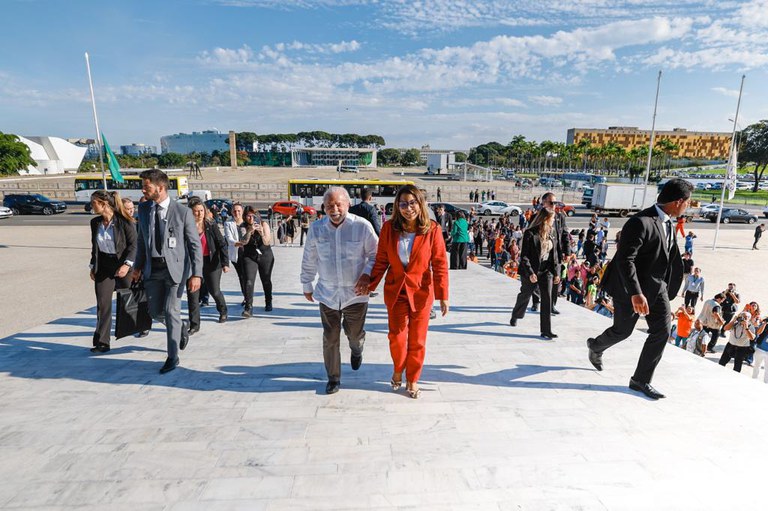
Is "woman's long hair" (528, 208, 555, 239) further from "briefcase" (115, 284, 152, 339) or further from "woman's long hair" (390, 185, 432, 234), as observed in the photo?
"briefcase" (115, 284, 152, 339)

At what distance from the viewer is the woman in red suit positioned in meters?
2.98

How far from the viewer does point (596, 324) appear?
5.18 meters

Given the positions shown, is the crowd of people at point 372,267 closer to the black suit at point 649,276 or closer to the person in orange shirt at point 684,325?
the black suit at point 649,276

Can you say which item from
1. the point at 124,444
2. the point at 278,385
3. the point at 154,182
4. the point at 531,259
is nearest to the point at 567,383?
the point at 531,259

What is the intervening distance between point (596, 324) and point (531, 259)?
146 cm

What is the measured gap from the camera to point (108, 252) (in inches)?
164

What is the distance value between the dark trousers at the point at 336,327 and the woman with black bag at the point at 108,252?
2.54 meters

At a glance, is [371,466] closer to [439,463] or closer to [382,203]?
[439,463]

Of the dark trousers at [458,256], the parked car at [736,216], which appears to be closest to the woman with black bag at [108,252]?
the dark trousers at [458,256]

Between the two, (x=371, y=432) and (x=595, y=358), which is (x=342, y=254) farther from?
(x=595, y=358)

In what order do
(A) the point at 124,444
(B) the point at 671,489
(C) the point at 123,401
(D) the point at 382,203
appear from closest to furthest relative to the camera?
(B) the point at 671,489 → (A) the point at 124,444 → (C) the point at 123,401 → (D) the point at 382,203

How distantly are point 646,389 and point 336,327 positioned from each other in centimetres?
270

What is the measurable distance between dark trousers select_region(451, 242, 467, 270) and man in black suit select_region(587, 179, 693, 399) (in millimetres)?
6057

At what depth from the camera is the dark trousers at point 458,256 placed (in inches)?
368
